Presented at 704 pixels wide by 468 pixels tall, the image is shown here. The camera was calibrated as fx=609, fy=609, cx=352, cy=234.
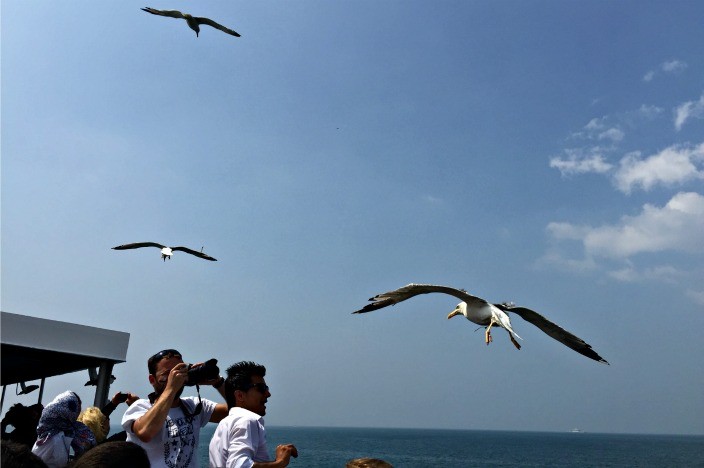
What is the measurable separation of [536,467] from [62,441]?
113204mm

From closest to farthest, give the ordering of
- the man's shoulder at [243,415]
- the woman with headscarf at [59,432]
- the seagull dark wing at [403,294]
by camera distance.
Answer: the man's shoulder at [243,415], the woman with headscarf at [59,432], the seagull dark wing at [403,294]

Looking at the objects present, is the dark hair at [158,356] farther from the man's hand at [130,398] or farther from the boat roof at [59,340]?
the boat roof at [59,340]

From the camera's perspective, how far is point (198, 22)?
373 inches

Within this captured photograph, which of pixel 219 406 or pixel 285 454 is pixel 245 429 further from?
pixel 219 406

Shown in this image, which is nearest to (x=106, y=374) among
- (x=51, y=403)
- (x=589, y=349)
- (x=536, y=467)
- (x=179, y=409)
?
(x=51, y=403)

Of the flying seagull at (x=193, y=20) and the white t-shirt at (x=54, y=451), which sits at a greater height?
the flying seagull at (x=193, y=20)

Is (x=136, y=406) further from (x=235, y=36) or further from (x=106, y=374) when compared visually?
(x=106, y=374)

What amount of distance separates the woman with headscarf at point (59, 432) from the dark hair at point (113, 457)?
2756 mm

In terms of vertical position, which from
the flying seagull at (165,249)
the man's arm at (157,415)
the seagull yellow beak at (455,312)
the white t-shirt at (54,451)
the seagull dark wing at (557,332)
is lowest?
the white t-shirt at (54,451)

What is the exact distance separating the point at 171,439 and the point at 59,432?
1366 mm

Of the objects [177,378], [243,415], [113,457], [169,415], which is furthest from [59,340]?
[113,457]

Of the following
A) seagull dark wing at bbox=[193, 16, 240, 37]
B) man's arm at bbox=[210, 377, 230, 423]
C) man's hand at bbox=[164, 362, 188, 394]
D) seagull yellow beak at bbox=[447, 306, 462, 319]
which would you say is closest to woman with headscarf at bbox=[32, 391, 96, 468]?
man's arm at bbox=[210, 377, 230, 423]

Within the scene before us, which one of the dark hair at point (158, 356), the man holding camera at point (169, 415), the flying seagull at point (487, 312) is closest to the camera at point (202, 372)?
the man holding camera at point (169, 415)

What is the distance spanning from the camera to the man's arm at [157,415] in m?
3.56
